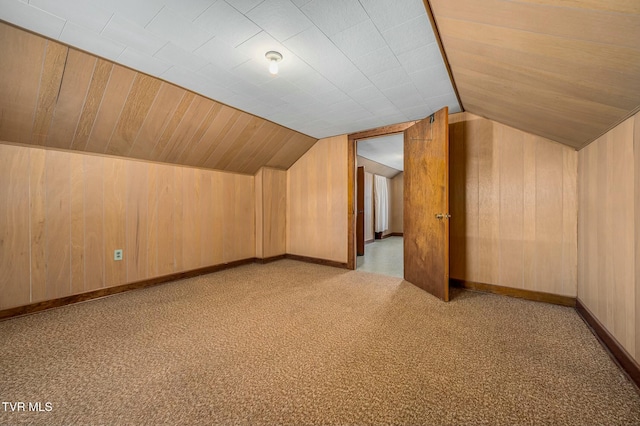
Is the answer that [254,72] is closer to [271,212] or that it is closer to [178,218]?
[178,218]

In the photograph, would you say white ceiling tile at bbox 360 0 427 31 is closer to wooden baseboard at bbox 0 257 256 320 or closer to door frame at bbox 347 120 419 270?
door frame at bbox 347 120 419 270

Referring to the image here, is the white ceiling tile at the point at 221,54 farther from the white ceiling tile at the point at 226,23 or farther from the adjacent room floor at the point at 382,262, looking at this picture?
the adjacent room floor at the point at 382,262

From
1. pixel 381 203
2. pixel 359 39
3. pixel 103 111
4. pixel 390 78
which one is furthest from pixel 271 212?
pixel 381 203

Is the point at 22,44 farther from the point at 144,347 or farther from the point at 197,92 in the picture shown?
the point at 144,347

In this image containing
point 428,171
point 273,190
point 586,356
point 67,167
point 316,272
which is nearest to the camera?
point 586,356

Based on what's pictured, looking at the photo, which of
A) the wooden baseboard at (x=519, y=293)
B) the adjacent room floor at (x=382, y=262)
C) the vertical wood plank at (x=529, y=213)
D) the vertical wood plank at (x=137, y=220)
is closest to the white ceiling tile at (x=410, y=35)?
the vertical wood plank at (x=529, y=213)

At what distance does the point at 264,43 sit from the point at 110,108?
64.6 inches

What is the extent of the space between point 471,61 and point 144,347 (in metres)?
2.97

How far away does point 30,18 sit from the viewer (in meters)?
1.44

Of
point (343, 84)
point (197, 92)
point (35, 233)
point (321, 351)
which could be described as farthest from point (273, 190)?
point (321, 351)

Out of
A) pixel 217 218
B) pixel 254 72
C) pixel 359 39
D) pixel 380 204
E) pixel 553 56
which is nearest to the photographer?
pixel 553 56

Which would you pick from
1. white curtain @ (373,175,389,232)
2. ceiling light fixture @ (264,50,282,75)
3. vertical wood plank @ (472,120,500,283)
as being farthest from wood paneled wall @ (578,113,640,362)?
white curtain @ (373,175,389,232)

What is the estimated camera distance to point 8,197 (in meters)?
2.07

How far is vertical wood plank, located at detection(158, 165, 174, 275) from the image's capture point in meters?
3.05
